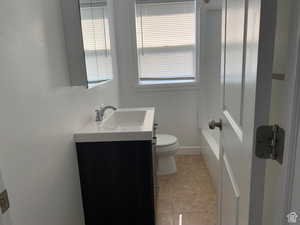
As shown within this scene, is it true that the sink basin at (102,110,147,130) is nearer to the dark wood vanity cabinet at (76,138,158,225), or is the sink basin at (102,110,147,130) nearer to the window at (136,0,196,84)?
the dark wood vanity cabinet at (76,138,158,225)

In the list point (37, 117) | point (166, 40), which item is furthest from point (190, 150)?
point (37, 117)

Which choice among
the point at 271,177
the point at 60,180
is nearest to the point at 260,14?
the point at 271,177

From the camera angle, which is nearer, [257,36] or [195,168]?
[257,36]

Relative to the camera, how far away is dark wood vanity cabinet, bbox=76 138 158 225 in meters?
1.57

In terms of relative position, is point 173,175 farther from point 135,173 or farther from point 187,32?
point 187,32

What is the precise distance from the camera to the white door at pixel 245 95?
614 mm

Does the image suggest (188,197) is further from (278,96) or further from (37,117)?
(278,96)

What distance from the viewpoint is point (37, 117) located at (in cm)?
109

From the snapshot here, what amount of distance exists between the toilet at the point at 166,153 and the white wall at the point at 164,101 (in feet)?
1.76

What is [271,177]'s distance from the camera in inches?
29.0

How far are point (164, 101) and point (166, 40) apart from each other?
81 cm

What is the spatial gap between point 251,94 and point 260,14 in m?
0.22

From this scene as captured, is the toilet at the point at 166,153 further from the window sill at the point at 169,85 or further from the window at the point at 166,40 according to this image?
the window at the point at 166,40

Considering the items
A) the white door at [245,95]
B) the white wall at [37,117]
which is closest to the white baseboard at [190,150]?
the white wall at [37,117]
